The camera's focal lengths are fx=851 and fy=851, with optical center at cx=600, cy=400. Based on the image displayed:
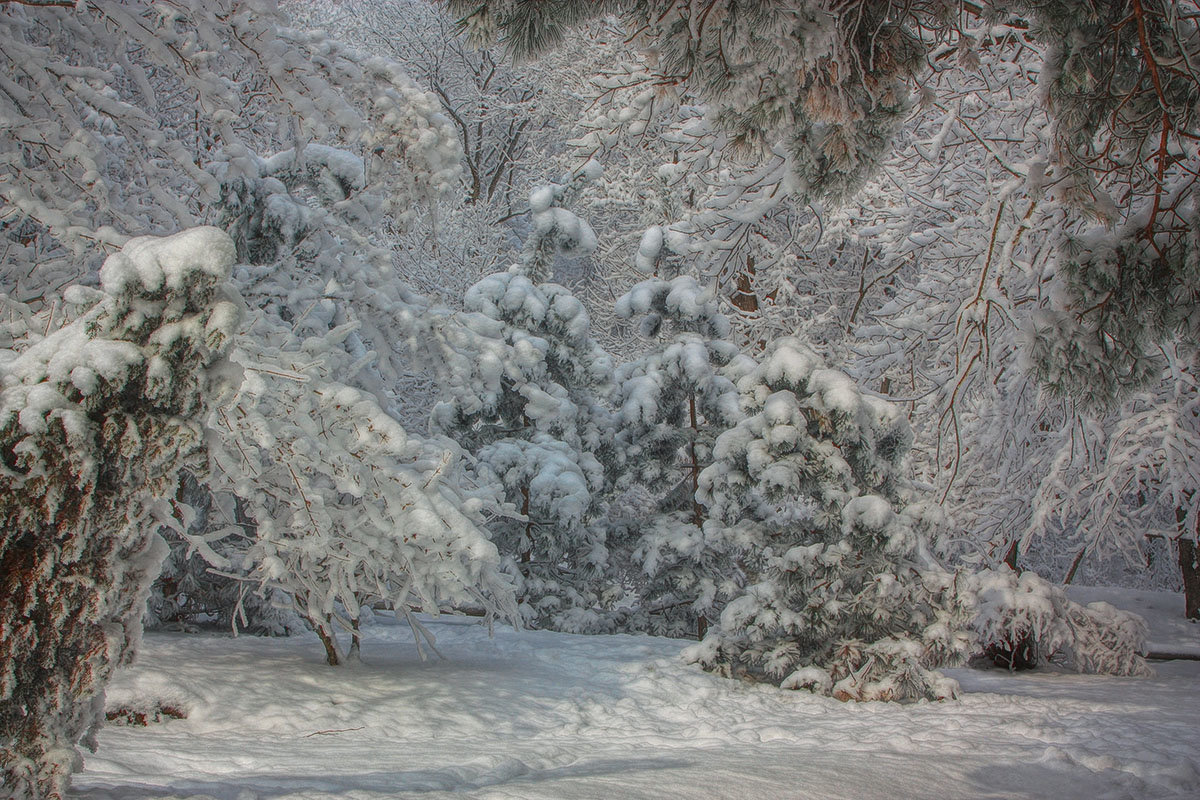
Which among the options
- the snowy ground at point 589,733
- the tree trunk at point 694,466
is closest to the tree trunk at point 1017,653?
the snowy ground at point 589,733

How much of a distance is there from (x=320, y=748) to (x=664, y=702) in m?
2.99

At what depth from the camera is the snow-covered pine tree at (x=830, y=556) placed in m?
7.04

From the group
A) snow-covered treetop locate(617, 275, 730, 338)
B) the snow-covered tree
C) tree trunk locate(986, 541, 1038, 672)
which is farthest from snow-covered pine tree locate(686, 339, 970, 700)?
snow-covered treetop locate(617, 275, 730, 338)

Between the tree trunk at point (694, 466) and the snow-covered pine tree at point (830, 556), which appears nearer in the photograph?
the snow-covered pine tree at point (830, 556)

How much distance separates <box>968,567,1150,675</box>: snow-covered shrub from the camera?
7.96 m

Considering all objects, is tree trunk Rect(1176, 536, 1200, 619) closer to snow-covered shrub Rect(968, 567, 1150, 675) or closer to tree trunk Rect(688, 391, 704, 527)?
snow-covered shrub Rect(968, 567, 1150, 675)

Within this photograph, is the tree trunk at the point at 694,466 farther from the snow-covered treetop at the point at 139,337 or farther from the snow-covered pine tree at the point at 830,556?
the snow-covered treetop at the point at 139,337

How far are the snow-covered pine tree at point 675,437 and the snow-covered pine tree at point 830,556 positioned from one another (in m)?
2.54

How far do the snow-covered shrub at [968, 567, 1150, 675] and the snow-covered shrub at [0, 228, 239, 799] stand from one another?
24.4 ft

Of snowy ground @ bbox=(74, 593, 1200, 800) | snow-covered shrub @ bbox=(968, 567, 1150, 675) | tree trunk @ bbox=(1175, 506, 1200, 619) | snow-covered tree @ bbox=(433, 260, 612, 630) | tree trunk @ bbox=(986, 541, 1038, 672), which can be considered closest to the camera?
snowy ground @ bbox=(74, 593, 1200, 800)

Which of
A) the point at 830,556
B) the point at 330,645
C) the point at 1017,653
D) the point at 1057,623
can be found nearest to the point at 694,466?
the point at 830,556

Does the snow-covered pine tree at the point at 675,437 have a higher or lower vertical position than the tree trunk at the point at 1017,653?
higher

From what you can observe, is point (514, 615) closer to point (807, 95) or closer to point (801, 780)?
point (801, 780)

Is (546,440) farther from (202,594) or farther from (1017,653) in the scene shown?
(1017,653)
